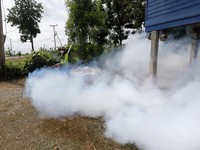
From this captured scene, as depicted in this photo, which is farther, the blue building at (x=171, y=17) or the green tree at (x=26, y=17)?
the green tree at (x=26, y=17)

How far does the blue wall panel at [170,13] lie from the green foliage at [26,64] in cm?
699

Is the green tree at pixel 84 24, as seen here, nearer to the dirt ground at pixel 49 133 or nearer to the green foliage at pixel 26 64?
the green foliage at pixel 26 64

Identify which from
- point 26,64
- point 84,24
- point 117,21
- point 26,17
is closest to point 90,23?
point 84,24

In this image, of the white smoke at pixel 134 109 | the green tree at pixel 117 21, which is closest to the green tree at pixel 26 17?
the green tree at pixel 117 21

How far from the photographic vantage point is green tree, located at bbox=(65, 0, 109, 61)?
10.5 metres

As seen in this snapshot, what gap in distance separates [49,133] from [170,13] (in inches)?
210

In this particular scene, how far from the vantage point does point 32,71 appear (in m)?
9.06

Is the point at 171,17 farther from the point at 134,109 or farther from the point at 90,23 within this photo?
the point at 90,23

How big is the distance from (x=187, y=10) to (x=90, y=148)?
4.77 metres

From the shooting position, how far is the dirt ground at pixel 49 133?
101 inches

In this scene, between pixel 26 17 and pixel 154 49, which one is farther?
Result: pixel 26 17

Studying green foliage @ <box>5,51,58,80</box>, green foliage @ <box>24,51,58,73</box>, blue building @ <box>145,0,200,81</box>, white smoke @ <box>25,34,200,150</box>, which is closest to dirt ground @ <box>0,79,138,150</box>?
white smoke @ <box>25,34,200,150</box>

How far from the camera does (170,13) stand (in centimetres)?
481

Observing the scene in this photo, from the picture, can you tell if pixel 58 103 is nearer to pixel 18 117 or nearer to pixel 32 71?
pixel 18 117
